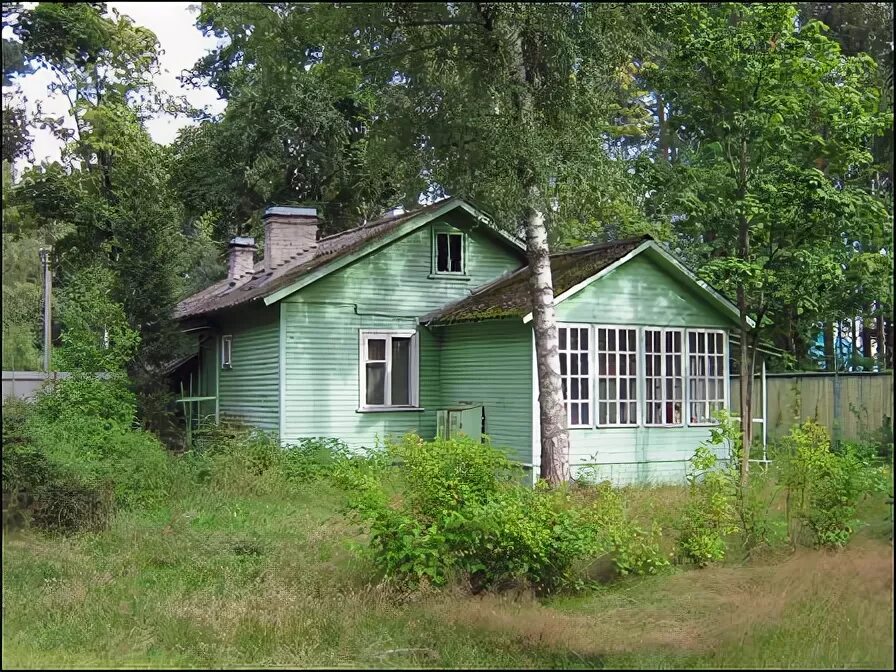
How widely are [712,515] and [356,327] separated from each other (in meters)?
10.7

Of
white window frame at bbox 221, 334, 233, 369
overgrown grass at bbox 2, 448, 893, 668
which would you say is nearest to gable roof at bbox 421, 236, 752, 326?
white window frame at bbox 221, 334, 233, 369

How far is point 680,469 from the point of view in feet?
61.4

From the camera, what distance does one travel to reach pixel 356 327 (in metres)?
19.6

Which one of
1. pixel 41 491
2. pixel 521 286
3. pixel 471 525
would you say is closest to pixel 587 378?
pixel 521 286

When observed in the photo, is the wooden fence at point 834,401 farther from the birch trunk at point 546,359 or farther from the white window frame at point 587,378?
the birch trunk at point 546,359

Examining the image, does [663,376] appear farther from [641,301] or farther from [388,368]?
[388,368]

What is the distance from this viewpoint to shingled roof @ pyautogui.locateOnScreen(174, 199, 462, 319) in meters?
19.2

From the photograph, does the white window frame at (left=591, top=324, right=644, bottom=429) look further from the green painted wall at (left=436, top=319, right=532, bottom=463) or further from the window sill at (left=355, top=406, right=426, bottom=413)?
the window sill at (left=355, top=406, right=426, bottom=413)

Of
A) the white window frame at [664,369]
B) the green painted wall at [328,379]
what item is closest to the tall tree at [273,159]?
the green painted wall at [328,379]

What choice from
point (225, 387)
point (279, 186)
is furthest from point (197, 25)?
point (279, 186)

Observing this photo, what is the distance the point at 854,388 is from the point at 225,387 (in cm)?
1505

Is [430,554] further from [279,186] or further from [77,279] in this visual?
[279,186]

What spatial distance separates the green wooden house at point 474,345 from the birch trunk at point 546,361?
1.75 m

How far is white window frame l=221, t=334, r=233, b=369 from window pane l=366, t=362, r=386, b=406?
4.07 m
